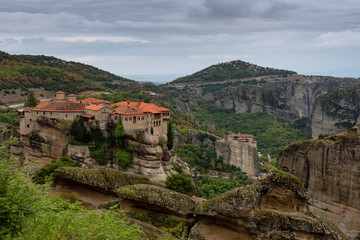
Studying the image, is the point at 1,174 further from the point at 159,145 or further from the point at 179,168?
the point at 179,168

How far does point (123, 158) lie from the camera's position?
35.2 metres

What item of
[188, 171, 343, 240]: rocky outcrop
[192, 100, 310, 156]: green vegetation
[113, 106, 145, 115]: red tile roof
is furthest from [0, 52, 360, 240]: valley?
[192, 100, 310, 156]: green vegetation

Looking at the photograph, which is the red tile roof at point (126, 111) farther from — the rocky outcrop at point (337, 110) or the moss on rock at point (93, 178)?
the rocky outcrop at point (337, 110)

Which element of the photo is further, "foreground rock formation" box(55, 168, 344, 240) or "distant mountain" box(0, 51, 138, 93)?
"distant mountain" box(0, 51, 138, 93)

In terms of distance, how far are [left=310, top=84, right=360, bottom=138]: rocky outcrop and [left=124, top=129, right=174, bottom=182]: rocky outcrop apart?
68.2 metres

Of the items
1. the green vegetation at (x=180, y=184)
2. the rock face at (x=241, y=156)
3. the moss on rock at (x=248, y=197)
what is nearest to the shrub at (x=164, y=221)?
the moss on rock at (x=248, y=197)

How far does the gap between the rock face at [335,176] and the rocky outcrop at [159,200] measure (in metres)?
17.9

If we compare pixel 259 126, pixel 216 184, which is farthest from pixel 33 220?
pixel 259 126

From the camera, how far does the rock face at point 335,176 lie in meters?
28.0

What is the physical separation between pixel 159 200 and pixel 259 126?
96.6 m

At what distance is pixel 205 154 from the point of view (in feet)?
213

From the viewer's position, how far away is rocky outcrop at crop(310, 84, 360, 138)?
87688 millimetres

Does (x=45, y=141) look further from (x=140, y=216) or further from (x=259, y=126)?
(x=259, y=126)

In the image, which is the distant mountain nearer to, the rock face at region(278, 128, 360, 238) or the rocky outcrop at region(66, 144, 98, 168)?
the rocky outcrop at region(66, 144, 98, 168)
